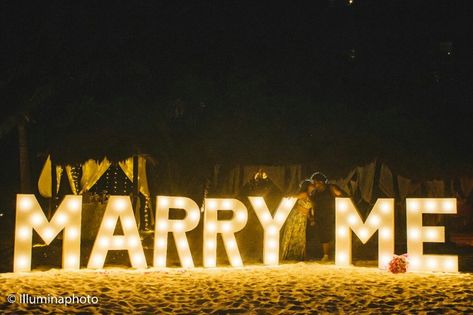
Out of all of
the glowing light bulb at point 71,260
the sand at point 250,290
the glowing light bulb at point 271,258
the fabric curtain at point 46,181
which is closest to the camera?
the sand at point 250,290

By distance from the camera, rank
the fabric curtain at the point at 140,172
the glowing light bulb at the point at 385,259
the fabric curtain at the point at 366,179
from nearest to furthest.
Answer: the glowing light bulb at the point at 385,259 → the fabric curtain at the point at 366,179 → the fabric curtain at the point at 140,172

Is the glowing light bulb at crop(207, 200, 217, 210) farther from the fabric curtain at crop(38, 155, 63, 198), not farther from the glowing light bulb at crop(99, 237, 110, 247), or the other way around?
the fabric curtain at crop(38, 155, 63, 198)

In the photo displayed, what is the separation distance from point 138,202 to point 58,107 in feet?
12.2

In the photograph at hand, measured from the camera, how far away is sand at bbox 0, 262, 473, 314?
6.62 m

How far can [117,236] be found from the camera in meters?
9.22

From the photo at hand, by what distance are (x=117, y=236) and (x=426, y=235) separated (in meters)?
5.63

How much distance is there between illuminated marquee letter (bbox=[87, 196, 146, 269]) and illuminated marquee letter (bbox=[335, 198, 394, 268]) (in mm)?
3759

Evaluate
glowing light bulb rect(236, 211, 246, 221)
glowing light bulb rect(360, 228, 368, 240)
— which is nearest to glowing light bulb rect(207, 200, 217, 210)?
glowing light bulb rect(236, 211, 246, 221)

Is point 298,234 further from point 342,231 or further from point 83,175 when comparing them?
point 83,175

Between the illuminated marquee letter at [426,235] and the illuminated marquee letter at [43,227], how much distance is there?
603 cm

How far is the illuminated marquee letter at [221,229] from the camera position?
9.63 metres

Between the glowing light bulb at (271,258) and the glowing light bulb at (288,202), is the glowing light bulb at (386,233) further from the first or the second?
the glowing light bulb at (271,258)

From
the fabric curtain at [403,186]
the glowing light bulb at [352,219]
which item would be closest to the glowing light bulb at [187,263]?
the glowing light bulb at [352,219]

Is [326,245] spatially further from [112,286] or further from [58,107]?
[58,107]
